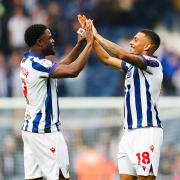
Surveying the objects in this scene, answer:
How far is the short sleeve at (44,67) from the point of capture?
35.2 ft

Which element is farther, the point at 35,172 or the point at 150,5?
the point at 150,5

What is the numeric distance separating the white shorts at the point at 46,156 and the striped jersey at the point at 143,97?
2.74ft

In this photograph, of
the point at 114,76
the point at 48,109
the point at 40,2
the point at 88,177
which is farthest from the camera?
the point at 40,2

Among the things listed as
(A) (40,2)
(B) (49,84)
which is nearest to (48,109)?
(B) (49,84)

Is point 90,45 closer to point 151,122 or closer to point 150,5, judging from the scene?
point 151,122

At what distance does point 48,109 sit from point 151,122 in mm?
1177

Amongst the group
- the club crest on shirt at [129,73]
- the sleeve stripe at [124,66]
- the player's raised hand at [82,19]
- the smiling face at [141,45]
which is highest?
the player's raised hand at [82,19]

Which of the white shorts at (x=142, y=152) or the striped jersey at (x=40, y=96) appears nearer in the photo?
the striped jersey at (x=40, y=96)

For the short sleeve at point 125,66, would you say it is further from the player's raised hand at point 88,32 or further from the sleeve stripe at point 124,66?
the player's raised hand at point 88,32

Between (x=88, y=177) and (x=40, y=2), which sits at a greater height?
(x=40, y=2)

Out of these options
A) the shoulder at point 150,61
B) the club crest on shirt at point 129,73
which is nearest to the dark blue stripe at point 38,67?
the club crest on shirt at point 129,73

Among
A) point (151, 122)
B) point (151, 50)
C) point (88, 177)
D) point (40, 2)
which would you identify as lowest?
point (88, 177)

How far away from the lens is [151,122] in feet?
36.2

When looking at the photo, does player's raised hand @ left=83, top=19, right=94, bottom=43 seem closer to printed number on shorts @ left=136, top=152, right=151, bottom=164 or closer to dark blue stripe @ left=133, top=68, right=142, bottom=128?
dark blue stripe @ left=133, top=68, right=142, bottom=128
